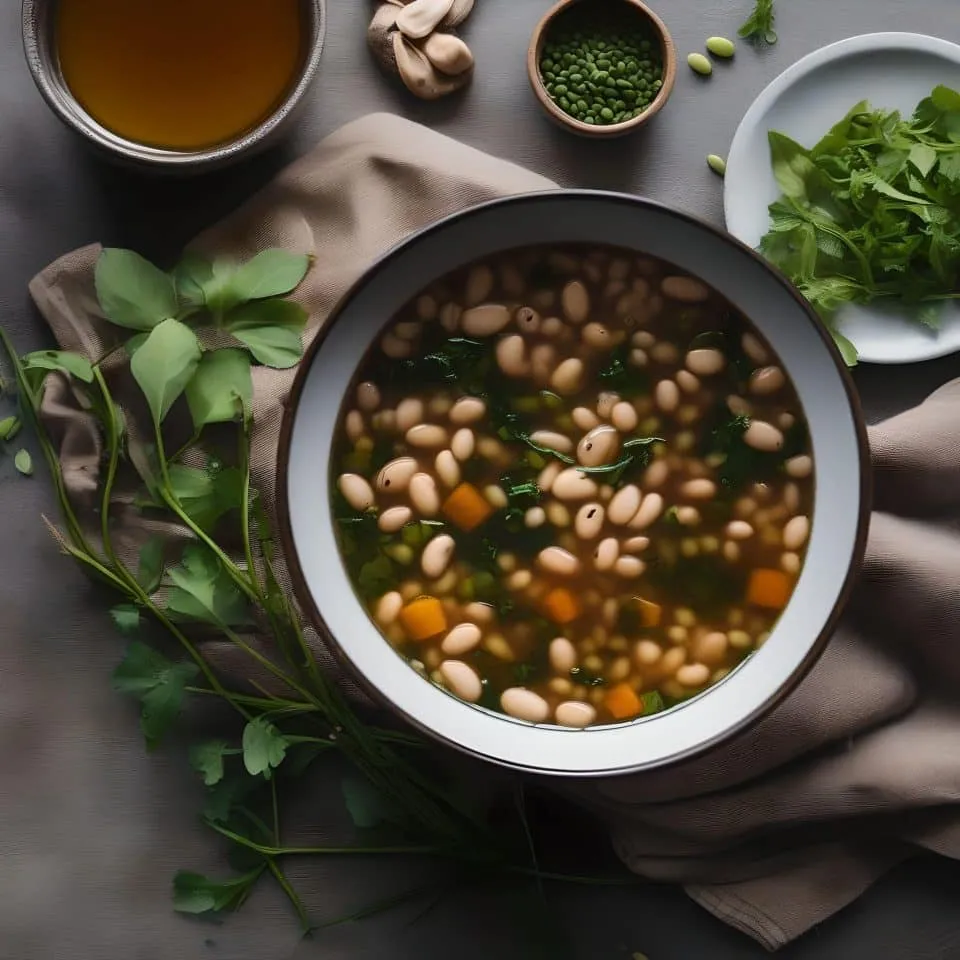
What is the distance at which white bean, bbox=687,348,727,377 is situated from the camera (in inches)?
72.1

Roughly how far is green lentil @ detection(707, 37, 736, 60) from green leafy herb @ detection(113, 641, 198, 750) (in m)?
1.44

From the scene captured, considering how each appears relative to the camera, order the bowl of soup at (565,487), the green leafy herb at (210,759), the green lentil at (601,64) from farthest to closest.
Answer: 1. the green lentil at (601,64)
2. the green leafy herb at (210,759)
3. the bowl of soup at (565,487)

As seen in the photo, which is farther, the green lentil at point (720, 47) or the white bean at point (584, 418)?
the green lentil at point (720, 47)

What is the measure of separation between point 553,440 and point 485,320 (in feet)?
0.74

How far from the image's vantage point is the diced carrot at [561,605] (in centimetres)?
186

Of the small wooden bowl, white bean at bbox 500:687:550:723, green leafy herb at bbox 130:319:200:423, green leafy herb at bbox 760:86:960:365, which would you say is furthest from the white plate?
green leafy herb at bbox 130:319:200:423

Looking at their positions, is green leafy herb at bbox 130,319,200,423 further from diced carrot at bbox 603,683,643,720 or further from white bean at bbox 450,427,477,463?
diced carrot at bbox 603,683,643,720

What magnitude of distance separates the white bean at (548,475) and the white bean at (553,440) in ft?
0.09

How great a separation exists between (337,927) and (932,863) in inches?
42.2

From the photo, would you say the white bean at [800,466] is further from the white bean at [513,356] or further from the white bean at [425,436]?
the white bean at [425,436]

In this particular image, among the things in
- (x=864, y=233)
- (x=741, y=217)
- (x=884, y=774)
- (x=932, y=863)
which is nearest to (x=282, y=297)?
(x=741, y=217)

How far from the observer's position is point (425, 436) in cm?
187

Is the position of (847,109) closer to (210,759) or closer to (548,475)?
(548,475)

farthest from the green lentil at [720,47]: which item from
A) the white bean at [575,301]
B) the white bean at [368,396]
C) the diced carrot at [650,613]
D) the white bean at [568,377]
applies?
the diced carrot at [650,613]
